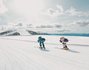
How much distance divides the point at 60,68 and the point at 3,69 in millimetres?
2921

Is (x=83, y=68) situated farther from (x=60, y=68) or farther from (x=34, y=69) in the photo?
(x=34, y=69)

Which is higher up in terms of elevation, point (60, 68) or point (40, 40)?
point (40, 40)

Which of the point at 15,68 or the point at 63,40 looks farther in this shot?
the point at 63,40

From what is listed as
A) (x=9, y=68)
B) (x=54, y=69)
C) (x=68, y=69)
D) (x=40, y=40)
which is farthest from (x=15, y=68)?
(x=40, y=40)

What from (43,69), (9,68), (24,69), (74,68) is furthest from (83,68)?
(9,68)

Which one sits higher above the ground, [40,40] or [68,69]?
[40,40]

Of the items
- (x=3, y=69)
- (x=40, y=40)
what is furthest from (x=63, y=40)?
(x=3, y=69)

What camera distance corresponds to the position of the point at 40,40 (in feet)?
55.9

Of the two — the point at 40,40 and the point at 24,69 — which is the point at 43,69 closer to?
the point at 24,69

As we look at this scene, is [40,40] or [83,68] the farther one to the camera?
[40,40]

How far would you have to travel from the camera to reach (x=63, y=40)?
55.4 ft

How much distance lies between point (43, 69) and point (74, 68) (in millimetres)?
1644

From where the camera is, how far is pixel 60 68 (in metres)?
8.04

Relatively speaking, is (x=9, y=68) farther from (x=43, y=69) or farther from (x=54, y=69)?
(x=54, y=69)
